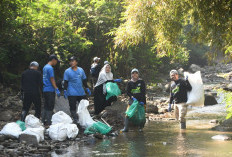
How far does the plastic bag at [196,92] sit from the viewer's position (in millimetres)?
9219

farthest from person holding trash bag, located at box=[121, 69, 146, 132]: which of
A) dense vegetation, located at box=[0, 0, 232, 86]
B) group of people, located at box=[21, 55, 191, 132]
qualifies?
dense vegetation, located at box=[0, 0, 232, 86]

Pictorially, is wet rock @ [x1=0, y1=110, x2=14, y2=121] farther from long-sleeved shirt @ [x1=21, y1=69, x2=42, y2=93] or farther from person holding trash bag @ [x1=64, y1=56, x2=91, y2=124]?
person holding trash bag @ [x1=64, y1=56, x2=91, y2=124]

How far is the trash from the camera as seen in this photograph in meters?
7.47

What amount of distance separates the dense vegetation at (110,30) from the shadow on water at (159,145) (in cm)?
222

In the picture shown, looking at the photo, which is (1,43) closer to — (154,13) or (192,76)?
(154,13)

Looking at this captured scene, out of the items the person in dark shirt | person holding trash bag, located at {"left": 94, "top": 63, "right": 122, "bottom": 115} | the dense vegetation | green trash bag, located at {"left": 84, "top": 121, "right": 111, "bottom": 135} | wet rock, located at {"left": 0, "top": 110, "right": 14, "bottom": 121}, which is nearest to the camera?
green trash bag, located at {"left": 84, "top": 121, "right": 111, "bottom": 135}

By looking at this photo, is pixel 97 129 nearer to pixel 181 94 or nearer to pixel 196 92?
pixel 181 94

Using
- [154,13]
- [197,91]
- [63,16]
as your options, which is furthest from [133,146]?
[63,16]

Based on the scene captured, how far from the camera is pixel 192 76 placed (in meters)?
9.37

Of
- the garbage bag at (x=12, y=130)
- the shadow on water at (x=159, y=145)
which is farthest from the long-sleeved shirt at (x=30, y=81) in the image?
the shadow on water at (x=159, y=145)

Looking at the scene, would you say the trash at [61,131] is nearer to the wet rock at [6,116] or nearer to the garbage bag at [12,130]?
the garbage bag at [12,130]

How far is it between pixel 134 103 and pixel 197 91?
70.3 inches

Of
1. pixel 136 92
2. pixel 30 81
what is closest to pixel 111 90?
pixel 136 92

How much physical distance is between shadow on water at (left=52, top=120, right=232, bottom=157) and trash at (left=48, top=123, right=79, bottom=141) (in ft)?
1.59
